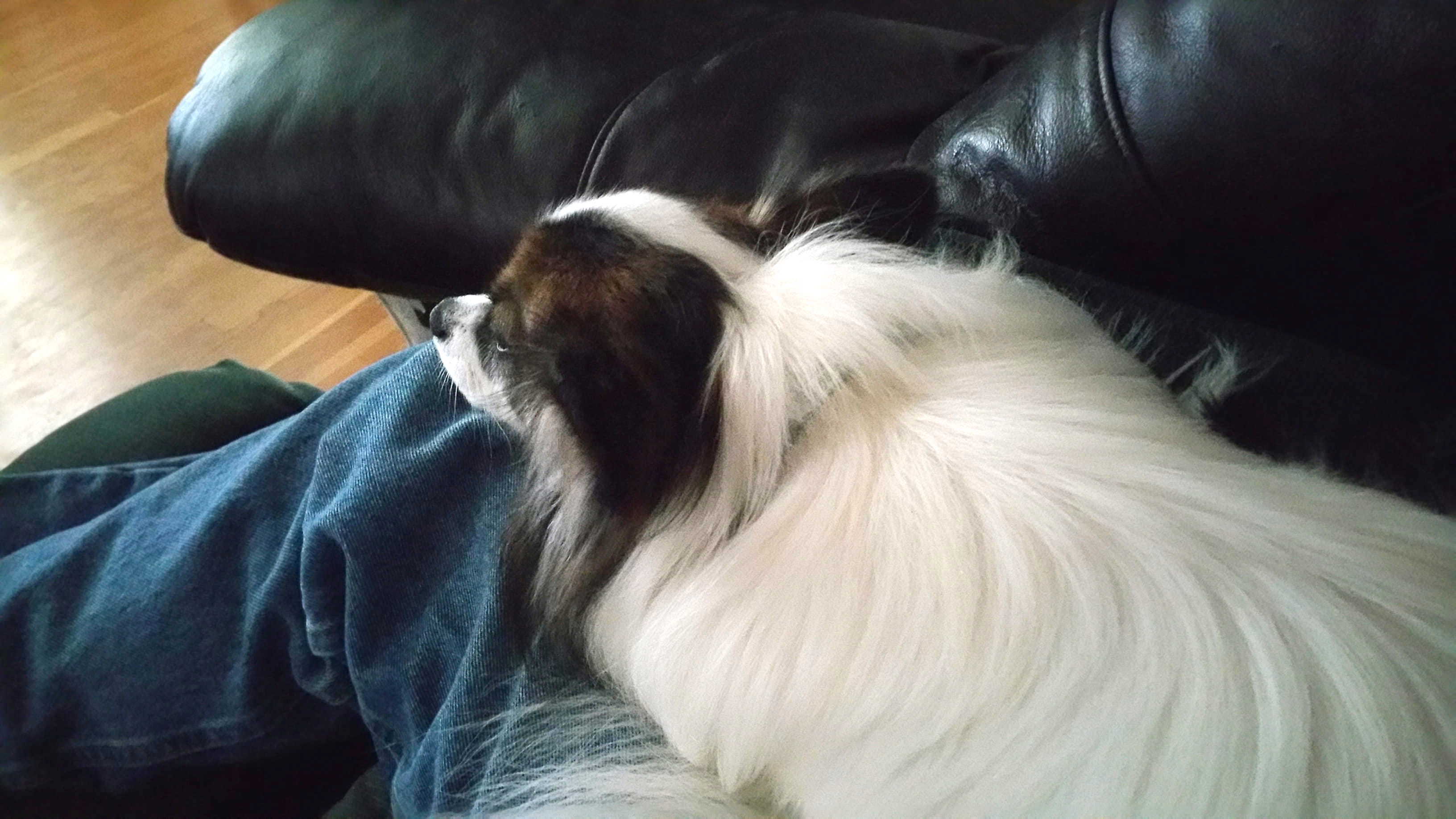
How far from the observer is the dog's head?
0.68 m

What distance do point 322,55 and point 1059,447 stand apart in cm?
111

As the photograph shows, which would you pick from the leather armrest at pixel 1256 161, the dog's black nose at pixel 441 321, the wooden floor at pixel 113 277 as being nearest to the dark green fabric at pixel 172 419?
the dog's black nose at pixel 441 321

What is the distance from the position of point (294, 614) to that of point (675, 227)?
18.2 inches

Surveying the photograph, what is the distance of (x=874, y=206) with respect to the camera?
0.83 metres

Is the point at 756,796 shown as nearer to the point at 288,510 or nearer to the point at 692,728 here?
the point at 692,728

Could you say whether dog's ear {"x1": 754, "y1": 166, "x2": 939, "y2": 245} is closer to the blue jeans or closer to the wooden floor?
the blue jeans

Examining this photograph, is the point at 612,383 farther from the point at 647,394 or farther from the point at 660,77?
the point at 660,77

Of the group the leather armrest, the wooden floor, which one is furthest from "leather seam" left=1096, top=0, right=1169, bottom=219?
the wooden floor

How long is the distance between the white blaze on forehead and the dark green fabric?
61cm

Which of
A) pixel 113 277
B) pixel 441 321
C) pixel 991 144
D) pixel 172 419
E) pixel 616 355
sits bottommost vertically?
pixel 113 277

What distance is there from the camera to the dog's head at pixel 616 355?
2.22 ft

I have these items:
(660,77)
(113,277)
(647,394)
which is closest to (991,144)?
(647,394)

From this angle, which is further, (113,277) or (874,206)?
(113,277)

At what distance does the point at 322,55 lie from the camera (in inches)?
49.1
